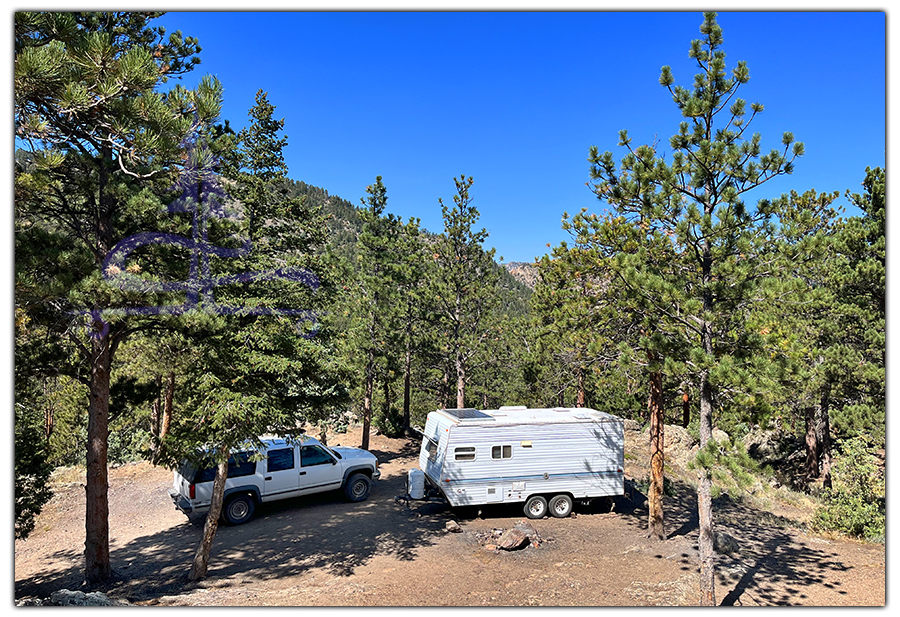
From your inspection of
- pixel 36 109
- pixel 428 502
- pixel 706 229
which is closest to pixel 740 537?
pixel 428 502

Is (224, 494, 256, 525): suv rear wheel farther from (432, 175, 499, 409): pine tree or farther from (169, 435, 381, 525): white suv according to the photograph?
(432, 175, 499, 409): pine tree

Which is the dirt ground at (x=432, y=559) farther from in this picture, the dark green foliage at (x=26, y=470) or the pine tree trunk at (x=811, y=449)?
the pine tree trunk at (x=811, y=449)

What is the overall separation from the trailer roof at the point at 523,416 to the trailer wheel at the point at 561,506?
197 centimetres

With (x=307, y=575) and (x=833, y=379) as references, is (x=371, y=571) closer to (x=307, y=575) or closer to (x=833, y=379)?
(x=307, y=575)

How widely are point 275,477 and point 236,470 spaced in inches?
37.3

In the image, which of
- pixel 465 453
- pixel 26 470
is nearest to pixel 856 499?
pixel 465 453

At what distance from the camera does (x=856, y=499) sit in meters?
10.7

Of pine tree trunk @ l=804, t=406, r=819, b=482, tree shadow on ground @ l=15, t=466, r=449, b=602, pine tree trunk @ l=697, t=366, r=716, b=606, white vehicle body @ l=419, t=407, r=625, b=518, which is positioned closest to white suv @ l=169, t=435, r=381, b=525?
tree shadow on ground @ l=15, t=466, r=449, b=602

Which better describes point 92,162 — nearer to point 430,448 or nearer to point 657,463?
point 430,448

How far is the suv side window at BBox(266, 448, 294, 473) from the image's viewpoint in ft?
37.0

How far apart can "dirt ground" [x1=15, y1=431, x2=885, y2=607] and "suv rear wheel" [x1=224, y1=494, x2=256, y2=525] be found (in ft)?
0.79

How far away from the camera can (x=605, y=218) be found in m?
10.5

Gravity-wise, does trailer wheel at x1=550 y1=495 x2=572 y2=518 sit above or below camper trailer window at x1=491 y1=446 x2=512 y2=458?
below

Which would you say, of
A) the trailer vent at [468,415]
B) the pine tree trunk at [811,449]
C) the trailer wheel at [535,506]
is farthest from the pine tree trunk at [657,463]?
the pine tree trunk at [811,449]
